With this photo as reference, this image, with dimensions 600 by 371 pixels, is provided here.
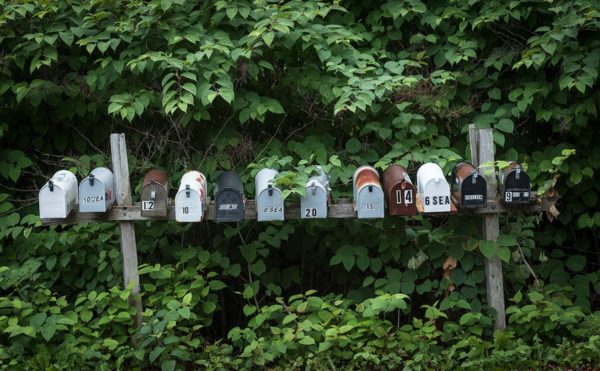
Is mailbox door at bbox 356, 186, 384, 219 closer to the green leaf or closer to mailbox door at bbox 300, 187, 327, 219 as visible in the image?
mailbox door at bbox 300, 187, 327, 219

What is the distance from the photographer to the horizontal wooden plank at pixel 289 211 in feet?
15.7

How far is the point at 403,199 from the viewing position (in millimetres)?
4637

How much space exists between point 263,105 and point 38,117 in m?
1.80

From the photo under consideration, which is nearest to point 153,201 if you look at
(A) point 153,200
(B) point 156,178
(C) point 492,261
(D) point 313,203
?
(A) point 153,200

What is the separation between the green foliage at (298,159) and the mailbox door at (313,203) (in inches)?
4.7

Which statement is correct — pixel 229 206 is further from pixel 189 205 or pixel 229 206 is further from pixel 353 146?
pixel 353 146

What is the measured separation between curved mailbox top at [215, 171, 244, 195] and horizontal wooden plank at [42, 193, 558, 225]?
109 mm

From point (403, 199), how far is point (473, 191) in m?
0.43

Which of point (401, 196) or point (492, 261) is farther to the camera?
point (492, 261)

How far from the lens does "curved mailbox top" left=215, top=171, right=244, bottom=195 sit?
15.5 feet

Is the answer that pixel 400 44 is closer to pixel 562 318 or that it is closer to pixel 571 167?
pixel 571 167

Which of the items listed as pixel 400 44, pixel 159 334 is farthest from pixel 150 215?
pixel 400 44

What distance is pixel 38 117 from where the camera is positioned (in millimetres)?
5840

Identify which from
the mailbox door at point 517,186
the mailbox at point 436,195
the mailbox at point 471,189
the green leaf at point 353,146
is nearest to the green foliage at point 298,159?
the green leaf at point 353,146
